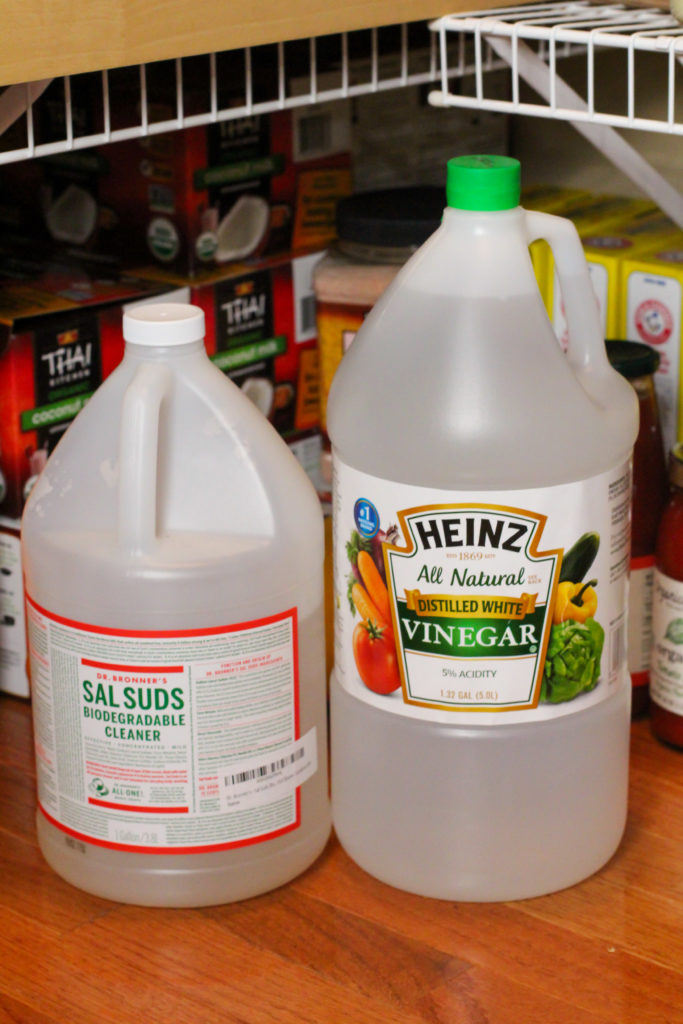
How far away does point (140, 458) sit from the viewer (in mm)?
929

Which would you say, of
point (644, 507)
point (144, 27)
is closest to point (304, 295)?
point (644, 507)

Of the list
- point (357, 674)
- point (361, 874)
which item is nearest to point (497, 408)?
point (357, 674)

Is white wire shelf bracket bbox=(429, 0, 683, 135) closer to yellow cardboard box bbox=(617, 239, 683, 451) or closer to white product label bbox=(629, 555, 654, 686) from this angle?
yellow cardboard box bbox=(617, 239, 683, 451)

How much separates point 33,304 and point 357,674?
451 mm

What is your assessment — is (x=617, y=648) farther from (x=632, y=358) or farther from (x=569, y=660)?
(x=632, y=358)

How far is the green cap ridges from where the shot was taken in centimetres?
94

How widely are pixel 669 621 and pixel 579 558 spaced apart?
0.88 ft

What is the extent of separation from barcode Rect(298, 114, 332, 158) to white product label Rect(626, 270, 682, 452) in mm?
356

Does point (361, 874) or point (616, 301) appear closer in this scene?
point (361, 874)

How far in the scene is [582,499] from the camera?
0.95 m

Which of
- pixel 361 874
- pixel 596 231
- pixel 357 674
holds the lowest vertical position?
pixel 361 874

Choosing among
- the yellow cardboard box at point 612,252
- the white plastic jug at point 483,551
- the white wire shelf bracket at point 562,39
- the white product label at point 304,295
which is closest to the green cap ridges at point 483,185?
the white plastic jug at point 483,551

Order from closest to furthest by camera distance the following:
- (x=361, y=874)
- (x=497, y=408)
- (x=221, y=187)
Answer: (x=497, y=408)
(x=361, y=874)
(x=221, y=187)

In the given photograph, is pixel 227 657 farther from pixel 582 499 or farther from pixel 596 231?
pixel 596 231
